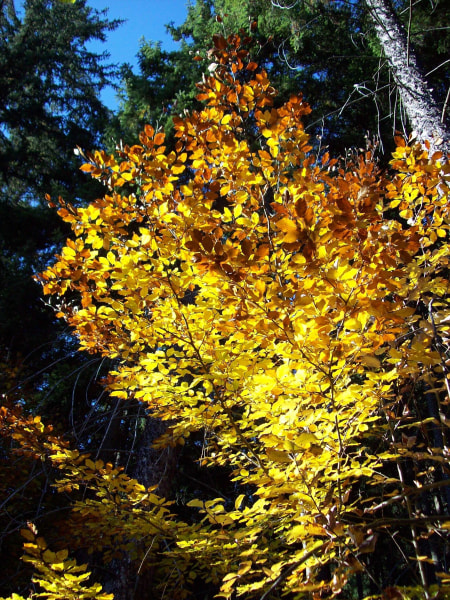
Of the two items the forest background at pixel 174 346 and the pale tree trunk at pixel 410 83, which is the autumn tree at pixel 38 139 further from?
the pale tree trunk at pixel 410 83

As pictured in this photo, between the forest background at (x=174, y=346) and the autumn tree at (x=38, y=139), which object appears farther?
the autumn tree at (x=38, y=139)

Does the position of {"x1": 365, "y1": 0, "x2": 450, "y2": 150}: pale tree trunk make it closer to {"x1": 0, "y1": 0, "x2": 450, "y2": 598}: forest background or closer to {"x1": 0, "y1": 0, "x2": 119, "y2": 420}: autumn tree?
{"x1": 0, "y1": 0, "x2": 450, "y2": 598}: forest background

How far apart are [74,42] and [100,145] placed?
4.13 meters

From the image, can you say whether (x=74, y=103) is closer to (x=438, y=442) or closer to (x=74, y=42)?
(x=74, y=42)

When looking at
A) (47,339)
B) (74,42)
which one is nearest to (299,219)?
(47,339)

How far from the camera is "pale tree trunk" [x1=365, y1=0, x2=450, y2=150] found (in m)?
2.91

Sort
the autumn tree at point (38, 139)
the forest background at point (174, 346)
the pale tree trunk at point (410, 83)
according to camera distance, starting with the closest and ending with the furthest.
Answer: the forest background at point (174, 346), the pale tree trunk at point (410, 83), the autumn tree at point (38, 139)

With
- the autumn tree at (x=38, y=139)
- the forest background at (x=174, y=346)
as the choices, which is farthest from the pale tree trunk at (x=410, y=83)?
the autumn tree at (x=38, y=139)

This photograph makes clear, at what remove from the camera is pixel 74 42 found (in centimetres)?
1115

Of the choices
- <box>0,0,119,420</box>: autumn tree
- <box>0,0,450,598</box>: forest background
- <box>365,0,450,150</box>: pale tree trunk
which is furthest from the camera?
<box>0,0,119,420</box>: autumn tree

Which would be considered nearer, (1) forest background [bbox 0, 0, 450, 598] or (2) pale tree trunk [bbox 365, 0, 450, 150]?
(1) forest background [bbox 0, 0, 450, 598]

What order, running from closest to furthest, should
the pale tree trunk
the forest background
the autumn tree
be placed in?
the forest background, the pale tree trunk, the autumn tree

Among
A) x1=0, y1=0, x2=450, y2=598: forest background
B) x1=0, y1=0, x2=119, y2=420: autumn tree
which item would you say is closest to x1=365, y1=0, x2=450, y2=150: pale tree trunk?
x1=0, y1=0, x2=450, y2=598: forest background

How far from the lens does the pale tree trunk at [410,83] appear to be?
9.56 ft
